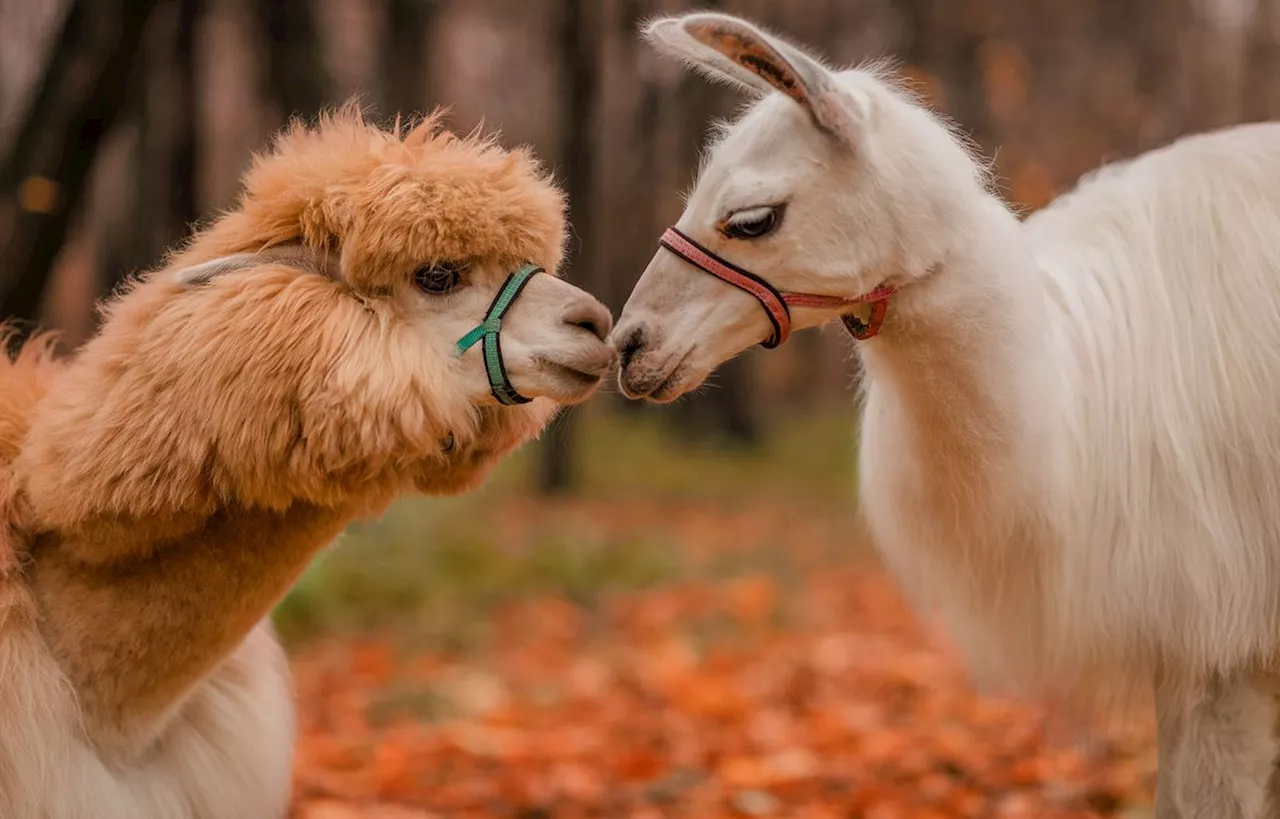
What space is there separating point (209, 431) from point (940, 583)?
1792 mm

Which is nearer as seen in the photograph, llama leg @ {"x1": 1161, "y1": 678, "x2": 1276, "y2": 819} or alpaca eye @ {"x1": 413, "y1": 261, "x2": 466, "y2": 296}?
alpaca eye @ {"x1": 413, "y1": 261, "x2": 466, "y2": 296}

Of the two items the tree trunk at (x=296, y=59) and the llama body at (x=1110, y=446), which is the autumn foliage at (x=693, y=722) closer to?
the llama body at (x=1110, y=446)

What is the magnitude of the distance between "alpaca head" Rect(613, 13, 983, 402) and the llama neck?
89 millimetres

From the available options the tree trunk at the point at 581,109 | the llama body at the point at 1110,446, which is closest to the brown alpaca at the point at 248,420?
the llama body at the point at 1110,446

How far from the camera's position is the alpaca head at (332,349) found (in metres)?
2.40

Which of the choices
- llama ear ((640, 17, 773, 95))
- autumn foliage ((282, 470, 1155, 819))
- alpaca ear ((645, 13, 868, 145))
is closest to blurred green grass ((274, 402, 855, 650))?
autumn foliage ((282, 470, 1155, 819))

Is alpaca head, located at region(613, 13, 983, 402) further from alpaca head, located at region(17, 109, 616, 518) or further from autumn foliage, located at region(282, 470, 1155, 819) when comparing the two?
autumn foliage, located at region(282, 470, 1155, 819)

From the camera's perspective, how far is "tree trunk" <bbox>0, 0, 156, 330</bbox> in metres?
5.14

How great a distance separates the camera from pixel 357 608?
25.5 ft

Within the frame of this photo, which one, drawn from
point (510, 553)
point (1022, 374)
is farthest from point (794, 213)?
point (510, 553)

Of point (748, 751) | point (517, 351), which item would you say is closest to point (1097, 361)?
point (517, 351)

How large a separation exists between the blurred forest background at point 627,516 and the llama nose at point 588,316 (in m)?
1.01

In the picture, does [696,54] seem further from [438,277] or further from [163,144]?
[163,144]

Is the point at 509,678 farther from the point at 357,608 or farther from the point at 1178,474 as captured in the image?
the point at 1178,474
